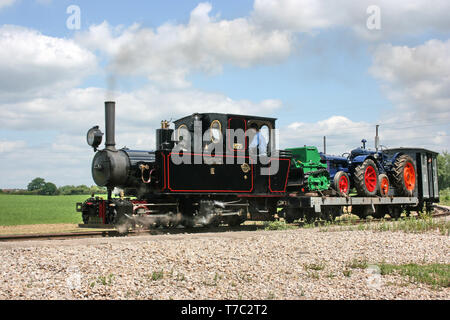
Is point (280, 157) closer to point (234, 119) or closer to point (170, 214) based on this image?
point (234, 119)

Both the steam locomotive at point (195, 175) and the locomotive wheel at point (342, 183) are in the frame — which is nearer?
the steam locomotive at point (195, 175)

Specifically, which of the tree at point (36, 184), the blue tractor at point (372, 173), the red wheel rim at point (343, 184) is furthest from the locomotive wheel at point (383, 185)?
the tree at point (36, 184)

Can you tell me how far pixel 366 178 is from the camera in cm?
1505

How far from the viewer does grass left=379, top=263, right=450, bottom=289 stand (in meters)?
5.38

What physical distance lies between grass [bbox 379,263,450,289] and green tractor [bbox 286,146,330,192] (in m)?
7.12

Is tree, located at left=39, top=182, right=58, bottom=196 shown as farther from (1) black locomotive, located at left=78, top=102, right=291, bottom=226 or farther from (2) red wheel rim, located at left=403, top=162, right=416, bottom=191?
(2) red wheel rim, located at left=403, top=162, right=416, bottom=191

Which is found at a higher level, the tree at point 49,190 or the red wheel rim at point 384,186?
the red wheel rim at point 384,186

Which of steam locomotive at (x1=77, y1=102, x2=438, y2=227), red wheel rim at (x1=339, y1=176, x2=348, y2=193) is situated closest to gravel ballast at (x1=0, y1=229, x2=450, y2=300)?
steam locomotive at (x1=77, y1=102, x2=438, y2=227)

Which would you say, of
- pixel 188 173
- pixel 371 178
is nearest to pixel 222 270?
pixel 188 173

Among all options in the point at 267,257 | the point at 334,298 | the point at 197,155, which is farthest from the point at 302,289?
the point at 197,155

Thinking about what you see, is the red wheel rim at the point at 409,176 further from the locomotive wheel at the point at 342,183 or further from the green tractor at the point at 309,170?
the green tractor at the point at 309,170

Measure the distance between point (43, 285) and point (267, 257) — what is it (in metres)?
3.21

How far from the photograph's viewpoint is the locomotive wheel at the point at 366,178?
14681 mm

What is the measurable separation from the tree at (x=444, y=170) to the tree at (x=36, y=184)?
6095 cm
